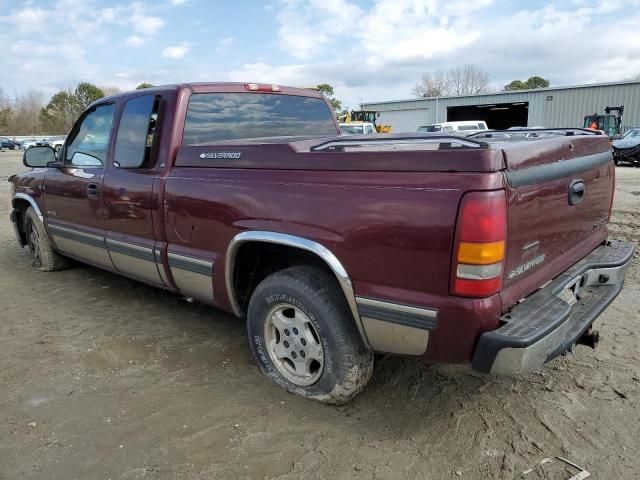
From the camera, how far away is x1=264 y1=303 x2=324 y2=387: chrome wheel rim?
283 cm

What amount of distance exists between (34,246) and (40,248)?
1.09 ft

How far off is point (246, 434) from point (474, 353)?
4.21ft

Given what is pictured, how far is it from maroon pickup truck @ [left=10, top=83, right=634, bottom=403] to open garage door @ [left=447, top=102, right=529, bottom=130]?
3821 centimetres

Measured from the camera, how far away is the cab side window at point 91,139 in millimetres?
4219

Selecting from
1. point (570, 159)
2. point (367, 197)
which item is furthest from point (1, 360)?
point (570, 159)

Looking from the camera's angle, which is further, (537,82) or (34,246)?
(537,82)

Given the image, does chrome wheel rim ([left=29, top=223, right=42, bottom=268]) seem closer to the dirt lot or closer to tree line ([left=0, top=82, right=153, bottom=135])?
the dirt lot

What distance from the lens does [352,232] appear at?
→ 2.42 m

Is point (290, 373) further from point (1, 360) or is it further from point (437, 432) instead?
point (1, 360)

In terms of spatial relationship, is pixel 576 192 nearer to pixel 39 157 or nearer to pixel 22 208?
pixel 39 157

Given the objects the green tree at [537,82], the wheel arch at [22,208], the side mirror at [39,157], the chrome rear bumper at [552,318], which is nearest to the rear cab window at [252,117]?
the side mirror at [39,157]

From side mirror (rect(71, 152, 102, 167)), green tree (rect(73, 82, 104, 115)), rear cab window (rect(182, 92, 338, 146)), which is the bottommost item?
side mirror (rect(71, 152, 102, 167))

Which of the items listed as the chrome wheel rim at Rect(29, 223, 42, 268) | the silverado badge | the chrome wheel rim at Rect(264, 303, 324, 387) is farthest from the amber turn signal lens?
the chrome wheel rim at Rect(29, 223, 42, 268)

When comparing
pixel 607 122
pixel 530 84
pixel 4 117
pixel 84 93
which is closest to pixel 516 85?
pixel 530 84
